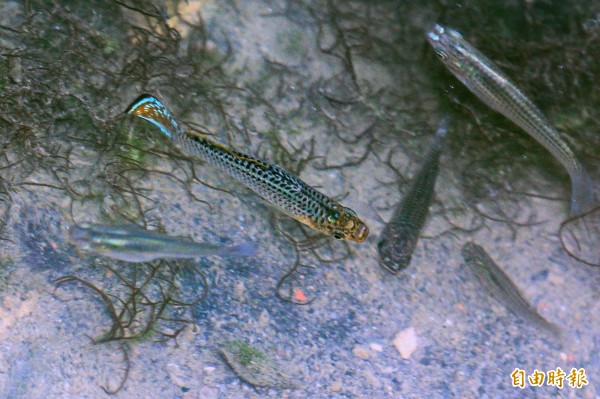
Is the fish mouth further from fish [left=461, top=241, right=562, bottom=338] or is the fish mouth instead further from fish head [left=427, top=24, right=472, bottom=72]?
fish head [left=427, top=24, right=472, bottom=72]

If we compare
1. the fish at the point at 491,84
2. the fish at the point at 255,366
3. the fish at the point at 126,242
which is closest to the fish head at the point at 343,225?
the fish at the point at 255,366

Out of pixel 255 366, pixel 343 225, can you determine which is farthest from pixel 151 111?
pixel 255 366

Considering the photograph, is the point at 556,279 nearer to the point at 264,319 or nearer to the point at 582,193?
the point at 582,193

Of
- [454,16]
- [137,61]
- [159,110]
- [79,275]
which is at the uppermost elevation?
[454,16]

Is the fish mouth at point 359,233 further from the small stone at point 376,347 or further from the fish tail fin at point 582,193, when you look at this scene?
the fish tail fin at point 582,193

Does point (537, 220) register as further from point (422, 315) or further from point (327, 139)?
point (327, 139)

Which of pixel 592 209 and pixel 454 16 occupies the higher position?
pixel 454 16

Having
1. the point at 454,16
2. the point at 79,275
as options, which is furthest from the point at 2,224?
the point at 454,16
